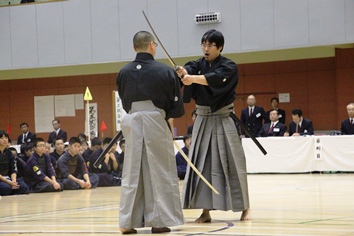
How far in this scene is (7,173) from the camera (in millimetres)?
12461

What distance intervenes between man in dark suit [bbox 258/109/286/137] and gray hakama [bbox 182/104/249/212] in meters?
9.60

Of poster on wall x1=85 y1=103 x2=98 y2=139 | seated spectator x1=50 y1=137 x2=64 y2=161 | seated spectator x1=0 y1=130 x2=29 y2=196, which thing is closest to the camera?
seated spectator x1=0 y1=130 x2=29 y2=196

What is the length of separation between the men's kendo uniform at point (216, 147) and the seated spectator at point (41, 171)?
674 cm

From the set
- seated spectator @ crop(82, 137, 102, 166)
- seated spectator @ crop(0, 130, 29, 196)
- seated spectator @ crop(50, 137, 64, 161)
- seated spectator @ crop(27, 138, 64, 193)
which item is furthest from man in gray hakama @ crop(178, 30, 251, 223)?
seated spectator @ crop(82, 137, 102, 166)

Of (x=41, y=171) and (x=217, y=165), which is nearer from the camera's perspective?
(x=217, y=165)

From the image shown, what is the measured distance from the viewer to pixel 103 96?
Result: 74.6ft

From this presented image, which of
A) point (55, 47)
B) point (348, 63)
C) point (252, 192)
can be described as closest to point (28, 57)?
point (55, 47)

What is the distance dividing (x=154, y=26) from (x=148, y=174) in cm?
1363

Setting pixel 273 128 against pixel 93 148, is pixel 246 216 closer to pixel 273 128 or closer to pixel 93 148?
pixel 93 148

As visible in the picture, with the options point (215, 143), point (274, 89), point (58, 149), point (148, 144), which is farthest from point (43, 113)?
point (148, 144)

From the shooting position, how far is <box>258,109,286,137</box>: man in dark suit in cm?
1612

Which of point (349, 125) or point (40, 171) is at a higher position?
point (349, 125)

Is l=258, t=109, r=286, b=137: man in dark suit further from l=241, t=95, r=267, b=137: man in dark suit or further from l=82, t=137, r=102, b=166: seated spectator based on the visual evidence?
→ l=82, t=137, r=102, b=166: seated spectator

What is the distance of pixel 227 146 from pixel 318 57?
13.6 m
